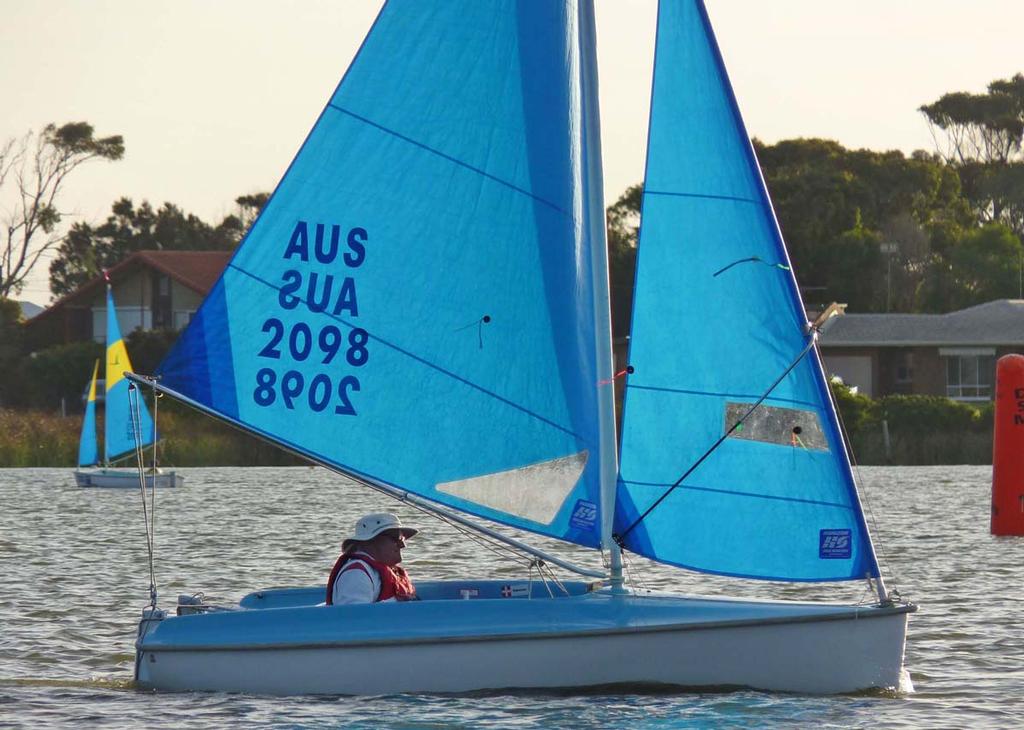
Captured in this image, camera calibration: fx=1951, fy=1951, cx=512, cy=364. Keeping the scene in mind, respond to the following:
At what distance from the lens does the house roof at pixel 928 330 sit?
61000mm

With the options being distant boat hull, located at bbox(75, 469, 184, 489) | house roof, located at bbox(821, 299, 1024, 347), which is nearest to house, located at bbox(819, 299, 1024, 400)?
house roof, located at bbox(821, 299, 1024, 347)

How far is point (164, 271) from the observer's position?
218 feet

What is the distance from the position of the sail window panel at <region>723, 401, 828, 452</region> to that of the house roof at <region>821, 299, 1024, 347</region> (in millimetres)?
49272

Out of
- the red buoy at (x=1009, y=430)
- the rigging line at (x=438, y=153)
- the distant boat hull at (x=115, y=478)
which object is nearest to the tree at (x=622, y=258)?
the distant boat hull at (x=115, y=478)

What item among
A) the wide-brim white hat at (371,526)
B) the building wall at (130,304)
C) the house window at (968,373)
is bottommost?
the wide-brim white hat at (371,526)

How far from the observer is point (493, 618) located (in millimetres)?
11094

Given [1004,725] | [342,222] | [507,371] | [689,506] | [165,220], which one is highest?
[165,220]

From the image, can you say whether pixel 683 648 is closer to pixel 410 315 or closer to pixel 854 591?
pixel 410 315

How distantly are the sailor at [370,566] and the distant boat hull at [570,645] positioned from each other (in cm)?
27

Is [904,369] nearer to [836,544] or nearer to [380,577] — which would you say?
[836,544]

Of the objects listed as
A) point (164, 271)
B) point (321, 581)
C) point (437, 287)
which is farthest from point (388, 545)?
point (164, 271)

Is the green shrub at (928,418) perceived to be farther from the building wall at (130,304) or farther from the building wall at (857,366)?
the building wall at (130,304)

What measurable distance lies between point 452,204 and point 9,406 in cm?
5019

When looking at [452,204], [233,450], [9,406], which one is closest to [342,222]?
[452,204]
